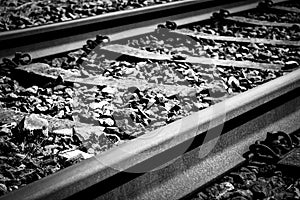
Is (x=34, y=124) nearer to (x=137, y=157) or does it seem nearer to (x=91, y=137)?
(x=91, y=137)

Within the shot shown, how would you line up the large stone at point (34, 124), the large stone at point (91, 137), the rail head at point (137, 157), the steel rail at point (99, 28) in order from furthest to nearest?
the steel rail at point (99, 28) → the large stone at point (34, 124) → the large stone at point (91, 137) → the rail head at point (137, 157)

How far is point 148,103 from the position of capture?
133 inches

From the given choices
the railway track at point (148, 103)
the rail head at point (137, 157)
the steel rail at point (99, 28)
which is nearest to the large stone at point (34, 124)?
the railway track at point (148, 103)

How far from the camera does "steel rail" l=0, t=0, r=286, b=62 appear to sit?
4.46 metres

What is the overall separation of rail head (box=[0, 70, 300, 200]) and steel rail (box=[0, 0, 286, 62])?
82.6 inches

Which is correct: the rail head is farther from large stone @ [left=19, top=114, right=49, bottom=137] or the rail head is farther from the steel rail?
the steel rail

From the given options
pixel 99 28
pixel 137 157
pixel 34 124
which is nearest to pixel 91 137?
pixel 34 124

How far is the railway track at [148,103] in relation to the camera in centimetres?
237

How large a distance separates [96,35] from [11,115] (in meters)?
1.75

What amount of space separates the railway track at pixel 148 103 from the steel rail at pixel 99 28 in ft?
0.08

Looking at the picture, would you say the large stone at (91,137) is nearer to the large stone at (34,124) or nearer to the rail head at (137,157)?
the large stone at (34,124)

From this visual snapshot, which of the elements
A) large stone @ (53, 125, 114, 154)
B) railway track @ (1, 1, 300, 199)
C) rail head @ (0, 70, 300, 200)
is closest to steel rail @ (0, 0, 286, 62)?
railway track @ (1, 1, 300, 199)

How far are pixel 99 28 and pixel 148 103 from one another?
191cm

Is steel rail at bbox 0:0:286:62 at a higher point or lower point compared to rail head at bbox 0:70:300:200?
lower
